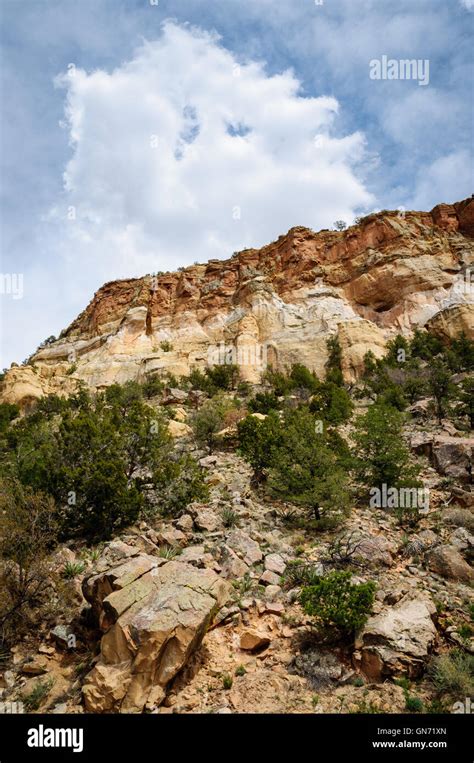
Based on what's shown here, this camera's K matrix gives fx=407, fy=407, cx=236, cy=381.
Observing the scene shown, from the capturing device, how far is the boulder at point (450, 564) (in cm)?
859

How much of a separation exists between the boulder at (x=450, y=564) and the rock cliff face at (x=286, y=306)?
27.1m

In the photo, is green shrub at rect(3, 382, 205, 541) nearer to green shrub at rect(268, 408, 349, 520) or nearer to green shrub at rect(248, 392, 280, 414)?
green shrub at rect(268, 408, 349, 520)

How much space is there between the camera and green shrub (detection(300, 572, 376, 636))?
6965 mm

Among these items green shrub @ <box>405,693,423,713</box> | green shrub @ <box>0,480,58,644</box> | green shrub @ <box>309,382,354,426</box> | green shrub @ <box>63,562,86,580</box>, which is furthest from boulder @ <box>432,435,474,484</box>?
green shrub @ <box>0,480,58,644</box>

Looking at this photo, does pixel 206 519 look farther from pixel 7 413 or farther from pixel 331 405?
pixel 7 413

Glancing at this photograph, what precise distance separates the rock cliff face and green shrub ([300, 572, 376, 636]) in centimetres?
2929

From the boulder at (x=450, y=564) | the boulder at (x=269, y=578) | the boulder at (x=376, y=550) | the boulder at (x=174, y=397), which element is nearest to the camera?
the boulder at (x=450, y=564)

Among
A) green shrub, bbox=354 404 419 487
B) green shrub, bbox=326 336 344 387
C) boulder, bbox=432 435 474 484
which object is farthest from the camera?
green shrub, bbox=326 336 344 387

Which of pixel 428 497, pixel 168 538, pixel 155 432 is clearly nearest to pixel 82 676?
pixel 168 538

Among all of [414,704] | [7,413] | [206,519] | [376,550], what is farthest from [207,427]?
[7,413]

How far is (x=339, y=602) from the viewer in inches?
282

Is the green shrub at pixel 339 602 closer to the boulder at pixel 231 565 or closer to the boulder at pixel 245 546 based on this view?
the boulder at pixel 231 565

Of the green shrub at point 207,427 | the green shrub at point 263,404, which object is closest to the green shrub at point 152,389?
the green shrub at point 263,404

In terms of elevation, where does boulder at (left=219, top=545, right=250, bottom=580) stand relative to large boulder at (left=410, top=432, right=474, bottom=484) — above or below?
below
